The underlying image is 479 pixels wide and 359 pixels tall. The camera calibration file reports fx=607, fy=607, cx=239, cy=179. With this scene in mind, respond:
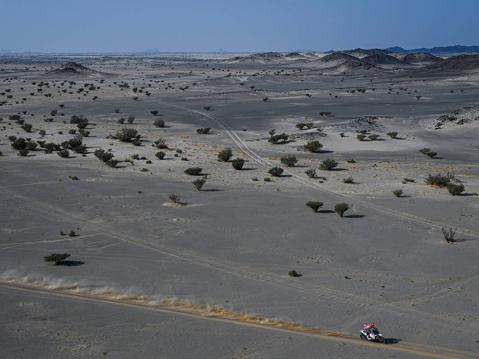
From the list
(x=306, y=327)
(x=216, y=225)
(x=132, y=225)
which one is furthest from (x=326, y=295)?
(x=132, y=225)

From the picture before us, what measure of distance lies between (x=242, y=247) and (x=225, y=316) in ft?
18.8

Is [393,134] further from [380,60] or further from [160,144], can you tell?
[380,60]

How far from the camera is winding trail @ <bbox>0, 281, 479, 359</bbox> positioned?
1332 cm

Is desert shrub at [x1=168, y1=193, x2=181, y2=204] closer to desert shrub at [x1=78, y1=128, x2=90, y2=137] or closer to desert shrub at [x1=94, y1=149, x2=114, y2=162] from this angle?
desert shrub at [x1=94, y1=149, x2=114, y2=162]

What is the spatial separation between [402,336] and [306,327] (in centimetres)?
225

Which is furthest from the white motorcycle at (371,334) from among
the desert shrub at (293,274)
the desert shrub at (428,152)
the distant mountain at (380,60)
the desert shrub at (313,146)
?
the distant mountain at (380,60)

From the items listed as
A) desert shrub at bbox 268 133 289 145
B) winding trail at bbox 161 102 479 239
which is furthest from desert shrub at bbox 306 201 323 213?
desert shrub at bbox 268 133 289 145

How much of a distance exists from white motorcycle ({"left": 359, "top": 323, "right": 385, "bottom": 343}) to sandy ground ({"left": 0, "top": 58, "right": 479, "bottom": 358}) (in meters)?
0.35

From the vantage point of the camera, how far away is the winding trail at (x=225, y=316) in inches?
524

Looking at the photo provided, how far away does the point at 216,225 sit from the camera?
23453mm

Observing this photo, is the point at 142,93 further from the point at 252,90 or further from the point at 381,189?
the point at 381,189

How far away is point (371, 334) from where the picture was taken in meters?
13.7

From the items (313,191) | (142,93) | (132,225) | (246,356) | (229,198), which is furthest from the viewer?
(142,93)

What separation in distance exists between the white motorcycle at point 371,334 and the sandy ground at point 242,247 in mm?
346
